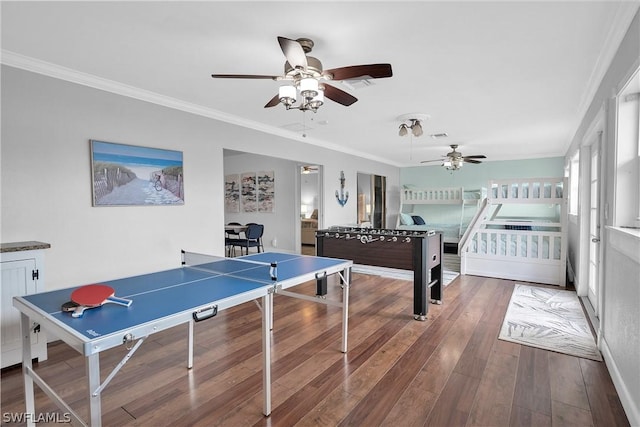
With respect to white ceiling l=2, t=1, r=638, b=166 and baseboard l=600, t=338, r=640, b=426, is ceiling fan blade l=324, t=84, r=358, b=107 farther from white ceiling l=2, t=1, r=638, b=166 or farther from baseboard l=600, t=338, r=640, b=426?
baseboard l=600, t=338, r=640, b=426

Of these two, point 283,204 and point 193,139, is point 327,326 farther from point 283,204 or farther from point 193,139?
point 283,204

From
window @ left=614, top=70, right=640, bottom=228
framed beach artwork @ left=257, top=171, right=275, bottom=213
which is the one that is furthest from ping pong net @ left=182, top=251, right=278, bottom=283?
framed beach artwork @ left=257, top=171, right=275, bottom=213

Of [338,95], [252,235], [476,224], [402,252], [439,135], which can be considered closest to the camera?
[338,95]

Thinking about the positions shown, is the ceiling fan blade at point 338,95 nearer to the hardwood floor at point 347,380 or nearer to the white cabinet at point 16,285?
the hardwood floor at point 347,380

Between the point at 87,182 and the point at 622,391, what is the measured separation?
14.4ft

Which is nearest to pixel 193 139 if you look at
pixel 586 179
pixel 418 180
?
pixel 586 179

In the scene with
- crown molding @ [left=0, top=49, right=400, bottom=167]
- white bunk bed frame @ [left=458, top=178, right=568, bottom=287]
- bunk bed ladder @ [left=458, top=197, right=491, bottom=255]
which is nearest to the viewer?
crown molding @ [left=0, top=49, right=400, bottom=167]

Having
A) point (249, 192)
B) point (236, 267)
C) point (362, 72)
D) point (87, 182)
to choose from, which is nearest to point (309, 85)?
point (362, 72)

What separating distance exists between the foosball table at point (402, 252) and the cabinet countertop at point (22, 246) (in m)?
2.84

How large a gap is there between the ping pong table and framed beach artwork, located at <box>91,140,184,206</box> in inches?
52.0

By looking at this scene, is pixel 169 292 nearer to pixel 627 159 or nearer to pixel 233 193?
pixel 627 159

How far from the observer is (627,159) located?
220cm

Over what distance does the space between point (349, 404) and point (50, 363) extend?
2.36 meters

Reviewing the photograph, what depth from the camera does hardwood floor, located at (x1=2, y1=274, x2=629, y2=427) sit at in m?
1.90
